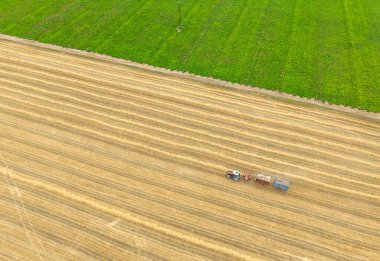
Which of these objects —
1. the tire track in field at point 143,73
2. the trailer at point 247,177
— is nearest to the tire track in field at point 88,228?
the trailer at point 247,177

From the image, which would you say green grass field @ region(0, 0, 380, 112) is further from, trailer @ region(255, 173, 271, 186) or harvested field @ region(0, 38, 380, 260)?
trailer @ region(255, 173, 271, 186)

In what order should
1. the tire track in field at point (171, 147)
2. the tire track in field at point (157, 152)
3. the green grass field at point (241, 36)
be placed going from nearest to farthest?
the tire track in field at point (157, 152) < the tire track in field at point (171, 147) < the green grass field at point (241, 36)

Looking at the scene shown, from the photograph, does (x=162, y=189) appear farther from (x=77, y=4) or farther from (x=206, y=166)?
(x=77, y=4)

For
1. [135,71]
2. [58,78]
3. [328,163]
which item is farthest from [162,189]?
[58,78]

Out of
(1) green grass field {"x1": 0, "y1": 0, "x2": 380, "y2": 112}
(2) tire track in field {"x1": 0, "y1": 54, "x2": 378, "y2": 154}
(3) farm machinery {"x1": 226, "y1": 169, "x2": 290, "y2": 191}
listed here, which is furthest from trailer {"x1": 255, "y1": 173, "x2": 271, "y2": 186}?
(1) green grass field {"x1": 0, "y1": 0, "x2": 380, "y2": 112}

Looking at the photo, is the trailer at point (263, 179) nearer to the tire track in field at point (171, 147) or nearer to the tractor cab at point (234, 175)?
the tractor cab at point (234, 175)
